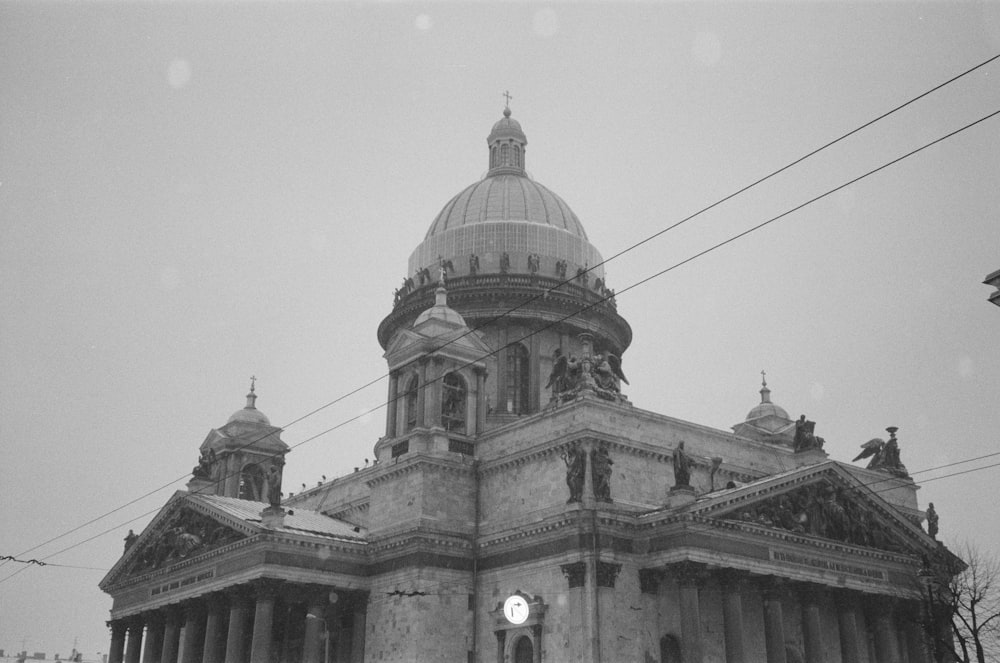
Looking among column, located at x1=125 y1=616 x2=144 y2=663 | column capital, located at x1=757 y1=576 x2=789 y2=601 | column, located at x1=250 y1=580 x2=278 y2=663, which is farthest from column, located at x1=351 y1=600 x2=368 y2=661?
column capital, located at x1=757 y1=576 x2=789 y2=601

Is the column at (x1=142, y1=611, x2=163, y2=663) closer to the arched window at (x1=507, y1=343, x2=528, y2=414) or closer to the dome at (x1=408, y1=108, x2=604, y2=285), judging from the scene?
the arched window at (x1=507, y1=343, x2=528, y2=414)

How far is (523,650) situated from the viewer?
40.3m

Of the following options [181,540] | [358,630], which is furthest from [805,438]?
[181,540]

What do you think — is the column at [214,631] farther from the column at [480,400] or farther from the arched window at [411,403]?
the column at [480,400]

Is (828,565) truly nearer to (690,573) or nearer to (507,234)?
(690,573)

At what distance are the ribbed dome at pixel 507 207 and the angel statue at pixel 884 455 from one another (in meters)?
19.5

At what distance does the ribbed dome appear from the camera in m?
59.2

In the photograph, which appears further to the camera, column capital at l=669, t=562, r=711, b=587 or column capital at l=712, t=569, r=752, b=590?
column capital at l=712, t=569, r=752, b=590

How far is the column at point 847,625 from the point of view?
41719 mm

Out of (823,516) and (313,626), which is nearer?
(823,516)

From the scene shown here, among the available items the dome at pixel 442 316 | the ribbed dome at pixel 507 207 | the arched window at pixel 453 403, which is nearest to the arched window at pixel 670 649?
the arched window at pixel 453 403

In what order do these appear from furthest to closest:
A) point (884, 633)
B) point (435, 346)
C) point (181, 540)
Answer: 1. point (181, 540)
2. point (435, 346)
3. point (884, 633)

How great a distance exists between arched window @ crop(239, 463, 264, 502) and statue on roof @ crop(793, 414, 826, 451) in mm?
27668

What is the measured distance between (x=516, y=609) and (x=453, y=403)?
1063cm
